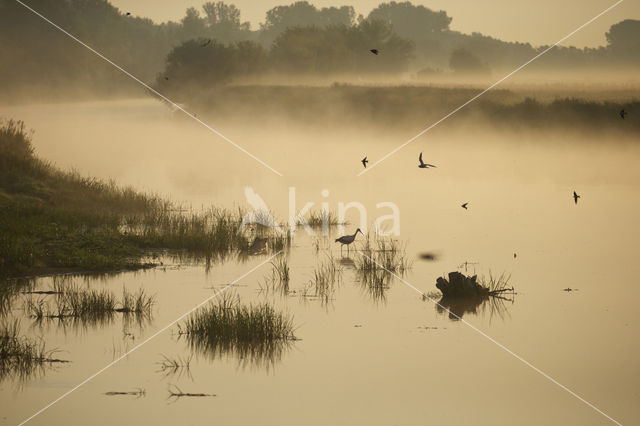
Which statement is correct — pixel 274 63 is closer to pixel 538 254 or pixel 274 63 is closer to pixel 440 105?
pixel 440 105

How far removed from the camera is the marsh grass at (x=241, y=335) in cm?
1258

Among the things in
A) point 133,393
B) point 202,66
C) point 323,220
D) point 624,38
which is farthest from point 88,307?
point 624,38

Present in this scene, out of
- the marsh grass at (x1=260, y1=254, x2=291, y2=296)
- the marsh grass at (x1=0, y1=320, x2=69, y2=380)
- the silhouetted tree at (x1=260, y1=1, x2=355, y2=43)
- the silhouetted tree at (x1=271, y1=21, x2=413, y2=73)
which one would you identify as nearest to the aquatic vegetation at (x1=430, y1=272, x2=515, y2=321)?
the marsh grass at (x1=260, y1=254, x2=291, y2=296)

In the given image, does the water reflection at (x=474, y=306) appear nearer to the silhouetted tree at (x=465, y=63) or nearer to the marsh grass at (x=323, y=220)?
the marsh grass at (x=323, y=220)

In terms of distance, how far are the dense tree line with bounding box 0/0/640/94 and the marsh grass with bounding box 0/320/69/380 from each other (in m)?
66.1

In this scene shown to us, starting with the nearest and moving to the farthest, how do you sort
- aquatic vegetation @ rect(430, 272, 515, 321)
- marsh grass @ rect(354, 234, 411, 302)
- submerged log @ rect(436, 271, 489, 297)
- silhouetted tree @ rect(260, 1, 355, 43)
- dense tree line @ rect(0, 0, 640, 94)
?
aquatic vegetation @ rect(430, 272, 515, 321)
submerged log @ rect(436, 271, 489, 297)
marsh grass @ rect(354, 234, 411, 302)
dense tree line @ rect(0, 0, 640, 94)
silhouetted tree @ rect(260, 1, 355, 43)

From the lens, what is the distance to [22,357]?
12016mm

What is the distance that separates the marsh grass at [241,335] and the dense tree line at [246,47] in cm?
6553

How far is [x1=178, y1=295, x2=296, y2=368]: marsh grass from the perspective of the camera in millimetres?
12578

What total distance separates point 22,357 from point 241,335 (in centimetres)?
297

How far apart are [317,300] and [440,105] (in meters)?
45.4

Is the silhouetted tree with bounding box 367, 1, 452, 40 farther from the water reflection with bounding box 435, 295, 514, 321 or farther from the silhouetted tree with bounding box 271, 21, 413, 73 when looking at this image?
the water reflection with bounding box 435, 295, 514, 321

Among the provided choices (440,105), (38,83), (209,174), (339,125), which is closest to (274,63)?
(339,125)

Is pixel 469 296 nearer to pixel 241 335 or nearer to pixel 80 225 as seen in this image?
pixel 241 335
